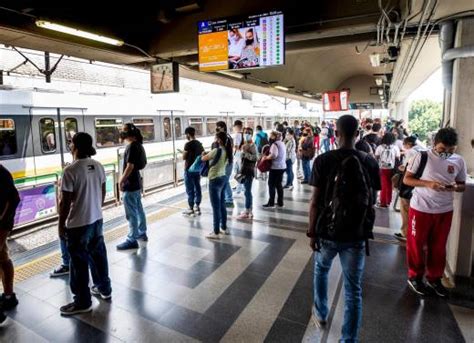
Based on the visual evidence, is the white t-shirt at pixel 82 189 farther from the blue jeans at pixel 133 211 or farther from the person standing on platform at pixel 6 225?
the blue jeans at pixel 133 211

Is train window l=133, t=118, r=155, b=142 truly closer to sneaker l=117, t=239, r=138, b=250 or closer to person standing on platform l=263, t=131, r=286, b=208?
person standing on platform l=263, t=131, r=286, b=208

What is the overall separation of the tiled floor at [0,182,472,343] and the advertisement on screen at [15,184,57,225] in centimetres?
225

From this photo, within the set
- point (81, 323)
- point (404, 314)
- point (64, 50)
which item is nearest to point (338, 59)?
point (64, 50)

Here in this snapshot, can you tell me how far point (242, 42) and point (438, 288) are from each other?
12.2 feet

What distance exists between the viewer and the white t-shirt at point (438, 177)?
2.89 m

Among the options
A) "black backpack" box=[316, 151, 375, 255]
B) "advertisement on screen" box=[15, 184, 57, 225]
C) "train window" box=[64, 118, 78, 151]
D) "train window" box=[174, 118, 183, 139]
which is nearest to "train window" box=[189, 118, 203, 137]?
"train window" box=[174, 118, 183, 139]

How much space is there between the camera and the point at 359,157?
2178 millimetres

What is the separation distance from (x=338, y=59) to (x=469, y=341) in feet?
34.3

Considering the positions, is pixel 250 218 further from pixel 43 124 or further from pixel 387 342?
pixel 43 124

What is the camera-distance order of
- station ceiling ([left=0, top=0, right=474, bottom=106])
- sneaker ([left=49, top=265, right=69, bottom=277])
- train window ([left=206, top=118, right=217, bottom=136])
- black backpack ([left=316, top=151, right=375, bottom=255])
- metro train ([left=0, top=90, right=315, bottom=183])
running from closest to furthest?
black backpack ([left=316, top=151, right=375, bottom=255]) → sneaker ([left=49, top=265, right=69, bottom=277]) → station ceiling ([left=0, top=0, right=474, bottom=106]) → metro train ([left=0, top=90, right=315, bottom=183]) → train window ([left=206, top=118, right=217, bottom=136])

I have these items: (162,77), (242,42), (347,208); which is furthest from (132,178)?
(347,208)

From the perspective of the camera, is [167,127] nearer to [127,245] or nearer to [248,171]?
[248,171]

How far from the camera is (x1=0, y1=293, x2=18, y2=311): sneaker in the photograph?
9.63ft

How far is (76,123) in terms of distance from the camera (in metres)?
6.85
